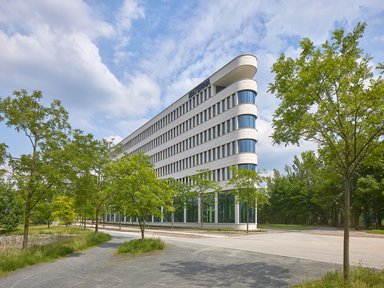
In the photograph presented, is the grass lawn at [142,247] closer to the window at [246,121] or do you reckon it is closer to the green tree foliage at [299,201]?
the window at [246,121]

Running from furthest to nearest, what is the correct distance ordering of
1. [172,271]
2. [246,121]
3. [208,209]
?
[208,209], [246,121], [172,271]

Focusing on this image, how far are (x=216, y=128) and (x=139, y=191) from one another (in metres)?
35.1

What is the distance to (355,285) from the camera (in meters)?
8.10

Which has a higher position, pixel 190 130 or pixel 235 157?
pixel 190 130

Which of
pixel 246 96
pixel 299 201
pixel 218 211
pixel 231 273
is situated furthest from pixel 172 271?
pixel 299 201

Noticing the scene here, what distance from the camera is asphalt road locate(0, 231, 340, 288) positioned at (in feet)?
36.2

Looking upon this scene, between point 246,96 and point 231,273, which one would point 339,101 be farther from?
point 246,96

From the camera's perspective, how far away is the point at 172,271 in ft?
42.6

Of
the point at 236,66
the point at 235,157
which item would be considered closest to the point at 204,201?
the point at 235,157

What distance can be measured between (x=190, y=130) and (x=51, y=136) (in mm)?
45775

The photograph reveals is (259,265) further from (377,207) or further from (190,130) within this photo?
(190,130)

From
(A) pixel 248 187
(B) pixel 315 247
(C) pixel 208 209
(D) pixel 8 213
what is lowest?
(B) pixel 315 247

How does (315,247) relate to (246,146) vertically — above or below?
below

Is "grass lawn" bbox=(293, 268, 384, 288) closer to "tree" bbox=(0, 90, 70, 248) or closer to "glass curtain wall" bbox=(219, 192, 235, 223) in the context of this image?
"tree" bbox=(0, 90, 70, 248)
